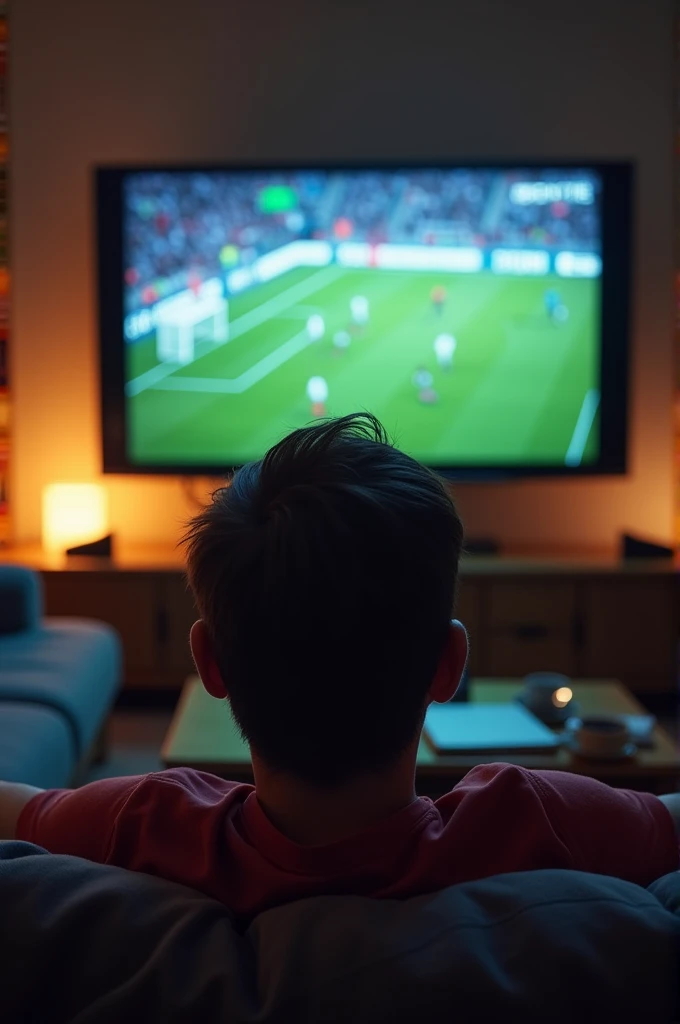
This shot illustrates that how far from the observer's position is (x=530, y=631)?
3.92 meters

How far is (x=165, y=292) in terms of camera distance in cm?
425

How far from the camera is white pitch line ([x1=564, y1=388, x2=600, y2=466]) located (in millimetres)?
4293

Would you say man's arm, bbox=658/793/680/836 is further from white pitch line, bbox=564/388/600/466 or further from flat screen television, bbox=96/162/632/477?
white pitch line, bbox=564/388/600/466

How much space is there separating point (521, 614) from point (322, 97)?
2.17 meters

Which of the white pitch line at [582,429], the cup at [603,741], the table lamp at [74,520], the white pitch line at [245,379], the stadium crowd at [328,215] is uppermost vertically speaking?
the stadium crowd at [328,215]

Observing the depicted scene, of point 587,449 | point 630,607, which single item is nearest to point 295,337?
point 587,449

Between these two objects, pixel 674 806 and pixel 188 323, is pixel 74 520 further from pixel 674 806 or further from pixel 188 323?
pixel 674 806

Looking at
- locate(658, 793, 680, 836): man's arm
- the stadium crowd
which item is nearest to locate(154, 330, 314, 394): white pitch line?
the stadium crowd

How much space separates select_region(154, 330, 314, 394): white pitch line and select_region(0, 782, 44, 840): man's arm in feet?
11.2

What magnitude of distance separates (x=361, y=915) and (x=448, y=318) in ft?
12.5

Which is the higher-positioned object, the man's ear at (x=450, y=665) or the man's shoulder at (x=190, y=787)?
the man's ear at (x=450, y=665)

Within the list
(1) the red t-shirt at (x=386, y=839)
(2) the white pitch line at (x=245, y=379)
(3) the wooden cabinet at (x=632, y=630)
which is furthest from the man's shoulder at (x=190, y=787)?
(2) the white pitch line at (x=245, y=379)

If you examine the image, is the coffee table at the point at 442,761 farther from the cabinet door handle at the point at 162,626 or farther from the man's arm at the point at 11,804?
the cabinet door handle at the point at 162,626

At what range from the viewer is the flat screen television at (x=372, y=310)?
13.7 ft
